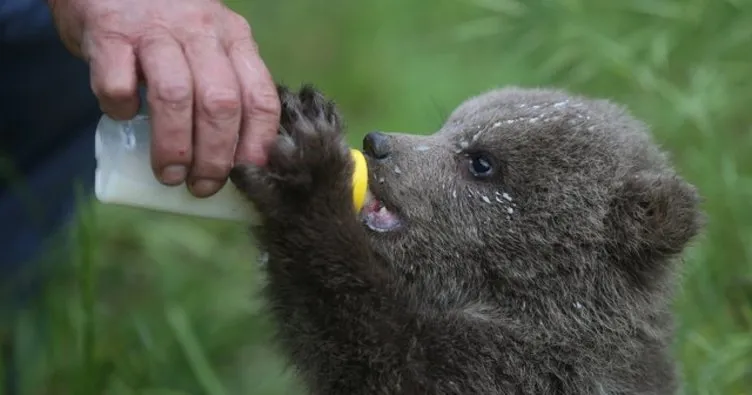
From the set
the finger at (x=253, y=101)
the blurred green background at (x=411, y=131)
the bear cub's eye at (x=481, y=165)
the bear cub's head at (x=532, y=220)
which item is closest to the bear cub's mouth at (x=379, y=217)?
the bear cub's head at (x=532, y=220)

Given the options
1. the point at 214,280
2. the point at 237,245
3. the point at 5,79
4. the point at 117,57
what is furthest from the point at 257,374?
the point at 117,57

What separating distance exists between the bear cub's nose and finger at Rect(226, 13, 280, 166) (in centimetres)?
46

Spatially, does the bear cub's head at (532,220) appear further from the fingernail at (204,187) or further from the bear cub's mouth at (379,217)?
the fingernail at (204,187)

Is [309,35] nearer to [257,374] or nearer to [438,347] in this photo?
[257,374]

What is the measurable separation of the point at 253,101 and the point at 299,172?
0.22m

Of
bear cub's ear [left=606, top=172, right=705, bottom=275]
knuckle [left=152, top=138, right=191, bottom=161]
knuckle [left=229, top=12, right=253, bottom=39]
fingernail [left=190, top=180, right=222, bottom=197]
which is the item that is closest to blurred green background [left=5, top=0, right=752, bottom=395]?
fingernail [left=190, top=180, right=222, bottom=197]

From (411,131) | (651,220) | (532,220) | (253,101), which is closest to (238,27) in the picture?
(253,101)

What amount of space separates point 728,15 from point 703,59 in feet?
0.83

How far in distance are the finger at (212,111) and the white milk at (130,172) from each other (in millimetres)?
125

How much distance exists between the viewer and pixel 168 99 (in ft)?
8.84

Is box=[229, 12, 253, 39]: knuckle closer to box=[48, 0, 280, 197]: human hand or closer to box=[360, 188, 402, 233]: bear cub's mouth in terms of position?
box=[48, 0, 280, 197]: human hand

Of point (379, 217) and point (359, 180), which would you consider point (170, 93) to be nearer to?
point (359, 180)

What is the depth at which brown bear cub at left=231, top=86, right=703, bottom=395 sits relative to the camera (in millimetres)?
2996

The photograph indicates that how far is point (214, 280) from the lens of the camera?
207 inches
